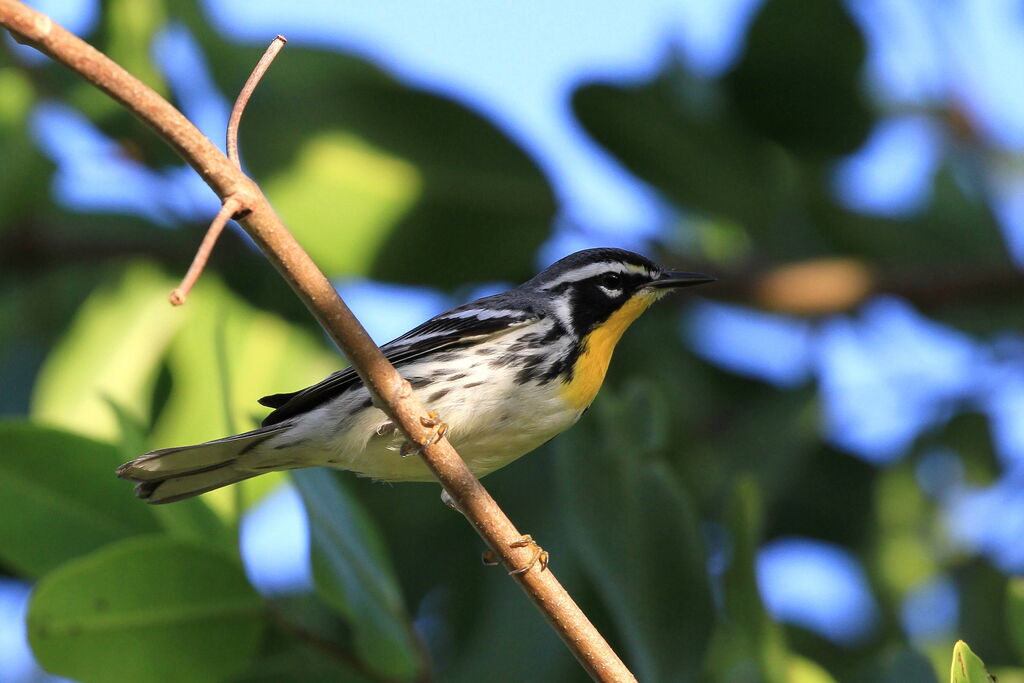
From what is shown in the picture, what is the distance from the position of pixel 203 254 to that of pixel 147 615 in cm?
137

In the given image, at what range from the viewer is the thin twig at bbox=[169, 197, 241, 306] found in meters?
1.93

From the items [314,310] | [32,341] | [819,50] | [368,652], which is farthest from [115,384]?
[819,50]

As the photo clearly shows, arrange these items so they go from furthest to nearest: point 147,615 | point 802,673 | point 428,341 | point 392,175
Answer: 1. point 392,175
2. point 428,341
3. point 802,673
4. point 147,615

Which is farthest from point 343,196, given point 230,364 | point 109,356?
point 109,356

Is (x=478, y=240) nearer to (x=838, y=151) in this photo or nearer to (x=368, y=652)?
(x=838, y=151)

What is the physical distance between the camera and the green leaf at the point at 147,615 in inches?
113

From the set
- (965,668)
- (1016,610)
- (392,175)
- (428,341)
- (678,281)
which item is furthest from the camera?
(392,175)

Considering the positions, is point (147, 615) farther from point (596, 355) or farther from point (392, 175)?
point (392, 175)

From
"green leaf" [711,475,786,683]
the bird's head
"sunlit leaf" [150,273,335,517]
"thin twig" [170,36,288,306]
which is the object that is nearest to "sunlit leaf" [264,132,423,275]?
"sunlit leaf" [150,273,335,517]

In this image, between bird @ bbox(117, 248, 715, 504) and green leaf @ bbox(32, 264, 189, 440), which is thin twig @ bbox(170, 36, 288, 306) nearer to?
bird @ bbox(117, 248, 715, 504)

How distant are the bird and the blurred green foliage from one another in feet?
0.32

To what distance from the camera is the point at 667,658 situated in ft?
10.5

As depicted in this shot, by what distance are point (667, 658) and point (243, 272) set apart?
2.59m

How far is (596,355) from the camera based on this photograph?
3648mm
